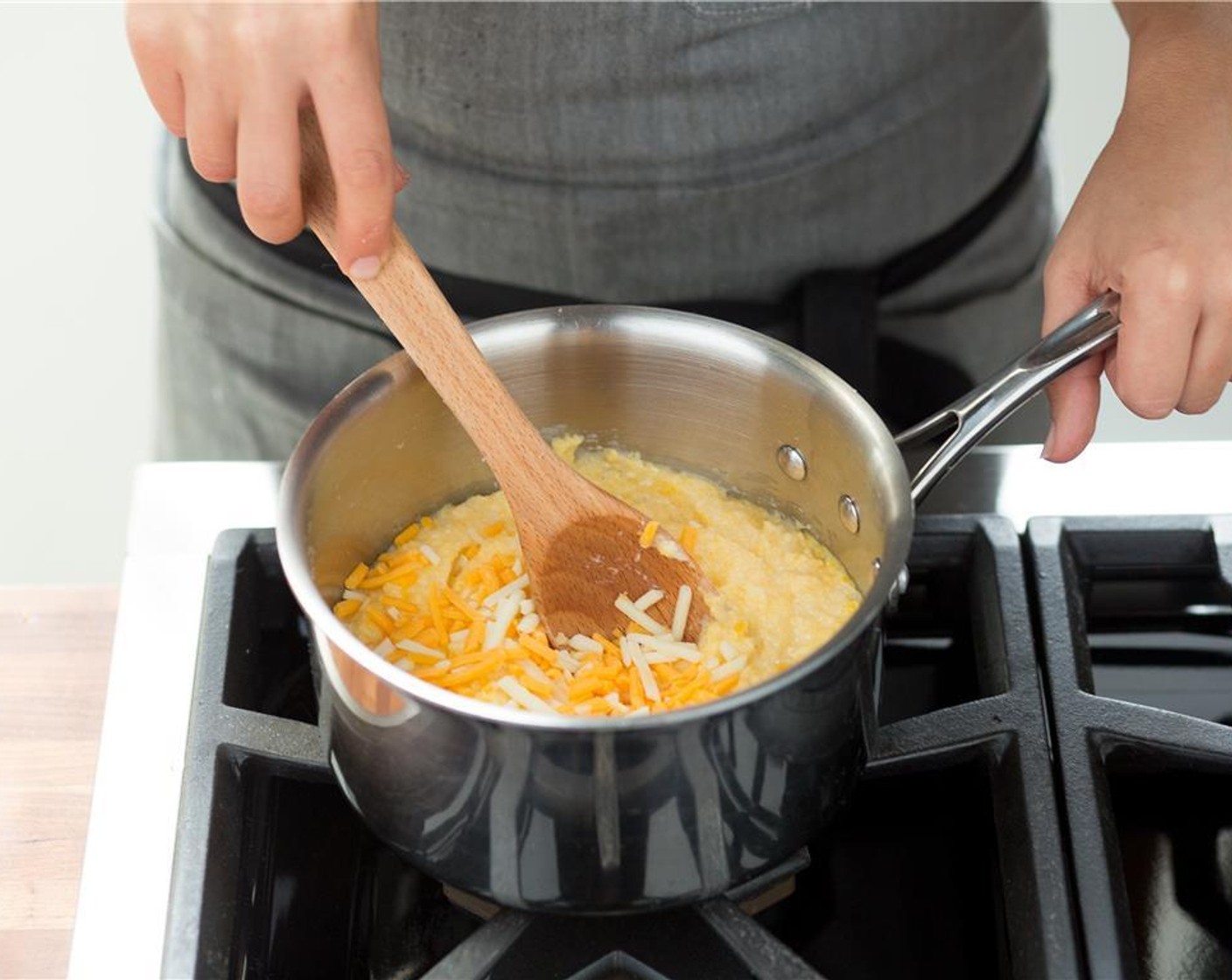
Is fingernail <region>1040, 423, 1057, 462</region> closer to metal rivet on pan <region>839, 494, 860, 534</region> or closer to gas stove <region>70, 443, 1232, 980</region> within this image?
gas stove <region>70, 443, 1232, 980</region>

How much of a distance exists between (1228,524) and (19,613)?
26.8 inches

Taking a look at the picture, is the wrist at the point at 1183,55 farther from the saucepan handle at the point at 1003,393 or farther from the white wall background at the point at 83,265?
the white wall background at the point at 83,265

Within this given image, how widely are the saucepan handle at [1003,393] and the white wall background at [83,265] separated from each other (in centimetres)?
127

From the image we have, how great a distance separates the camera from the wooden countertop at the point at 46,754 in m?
0.79

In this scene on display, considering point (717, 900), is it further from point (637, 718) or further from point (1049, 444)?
point (1049, 444)

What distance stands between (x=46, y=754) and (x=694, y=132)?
602 mm

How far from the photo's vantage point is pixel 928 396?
127 cm

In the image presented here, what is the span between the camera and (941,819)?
0.82 metres

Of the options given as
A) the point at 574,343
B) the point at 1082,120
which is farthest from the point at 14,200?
the point at 574,343

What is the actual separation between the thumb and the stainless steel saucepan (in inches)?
1.0

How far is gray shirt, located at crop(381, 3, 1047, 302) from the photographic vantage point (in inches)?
43.2

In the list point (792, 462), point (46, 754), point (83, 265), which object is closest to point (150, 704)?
point (46, 754)

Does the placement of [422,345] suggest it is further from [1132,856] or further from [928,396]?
[928,396]

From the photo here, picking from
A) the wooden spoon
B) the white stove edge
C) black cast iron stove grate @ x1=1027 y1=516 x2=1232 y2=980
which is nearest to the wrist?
black cast iron stove grate @ x1=1027 y1=516 x2=1232 y2=980
